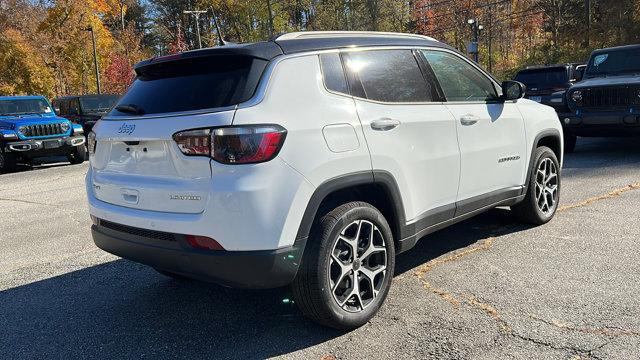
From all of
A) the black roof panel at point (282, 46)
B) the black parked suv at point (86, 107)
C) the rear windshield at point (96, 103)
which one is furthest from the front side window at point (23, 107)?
the black roof panel at point (282, 46)

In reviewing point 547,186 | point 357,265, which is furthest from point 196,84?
point 547,186

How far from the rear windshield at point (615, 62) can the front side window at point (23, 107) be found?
13.0m

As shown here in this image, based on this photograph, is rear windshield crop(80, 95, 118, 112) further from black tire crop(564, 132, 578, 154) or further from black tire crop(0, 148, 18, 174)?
black tire crop(564, 132, 578, 154)

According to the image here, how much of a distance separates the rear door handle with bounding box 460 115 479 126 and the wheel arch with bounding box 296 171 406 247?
100cm

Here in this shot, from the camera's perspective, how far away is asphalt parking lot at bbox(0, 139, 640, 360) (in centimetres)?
310

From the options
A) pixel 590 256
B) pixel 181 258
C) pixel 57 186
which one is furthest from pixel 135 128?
pixel 57 186

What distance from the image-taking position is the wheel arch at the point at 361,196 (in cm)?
301

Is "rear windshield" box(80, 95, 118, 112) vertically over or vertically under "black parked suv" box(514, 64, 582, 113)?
over

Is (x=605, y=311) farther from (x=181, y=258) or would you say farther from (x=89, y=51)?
(x=89, y=51)

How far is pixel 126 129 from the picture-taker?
331 cm

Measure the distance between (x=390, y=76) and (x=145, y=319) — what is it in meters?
2.38

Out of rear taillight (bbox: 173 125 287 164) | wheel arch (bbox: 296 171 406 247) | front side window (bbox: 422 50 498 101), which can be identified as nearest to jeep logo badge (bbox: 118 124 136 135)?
rear taillight (bbox: 173 125 287 164)

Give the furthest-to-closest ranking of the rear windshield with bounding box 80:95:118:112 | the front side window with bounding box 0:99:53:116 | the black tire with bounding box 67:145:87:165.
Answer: the rear windshield with bounding box 80:95:118:112 < the black tire with bounding box 67:145:87:165 < the front side window with bounding box 0:99:53:116

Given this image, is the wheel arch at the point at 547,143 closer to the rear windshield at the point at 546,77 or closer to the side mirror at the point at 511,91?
the side mirror at the point at 511,91
